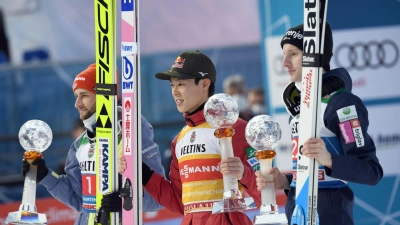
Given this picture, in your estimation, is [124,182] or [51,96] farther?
[51,96]

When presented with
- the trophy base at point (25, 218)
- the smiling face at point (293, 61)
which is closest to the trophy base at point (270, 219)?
the smiling face at point (293, 61)

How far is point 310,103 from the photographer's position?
385 centimetres

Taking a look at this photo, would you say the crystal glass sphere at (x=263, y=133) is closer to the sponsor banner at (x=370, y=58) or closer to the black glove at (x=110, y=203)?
the black glove at (x=110, y=203)

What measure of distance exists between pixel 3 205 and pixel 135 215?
4309mm

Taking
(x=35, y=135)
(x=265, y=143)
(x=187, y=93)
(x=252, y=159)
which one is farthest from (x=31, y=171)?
(x=265, y=143)

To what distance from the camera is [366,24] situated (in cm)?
679

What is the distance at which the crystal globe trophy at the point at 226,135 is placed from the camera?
4121mm

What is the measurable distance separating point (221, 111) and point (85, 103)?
1363 mm

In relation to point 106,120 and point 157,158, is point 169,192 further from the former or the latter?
point 106,120

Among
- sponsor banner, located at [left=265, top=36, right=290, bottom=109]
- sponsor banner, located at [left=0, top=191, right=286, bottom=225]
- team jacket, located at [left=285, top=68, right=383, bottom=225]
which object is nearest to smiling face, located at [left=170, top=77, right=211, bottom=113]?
team jacket, located at [left=285, top=68, right=383, bottom=225]

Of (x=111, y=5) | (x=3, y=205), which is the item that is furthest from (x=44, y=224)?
(x=3, y=205)

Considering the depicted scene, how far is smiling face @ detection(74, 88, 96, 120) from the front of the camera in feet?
17.1

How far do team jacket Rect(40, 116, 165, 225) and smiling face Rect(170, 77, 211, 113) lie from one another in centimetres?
34

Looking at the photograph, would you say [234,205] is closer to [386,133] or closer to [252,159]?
[252,159]
